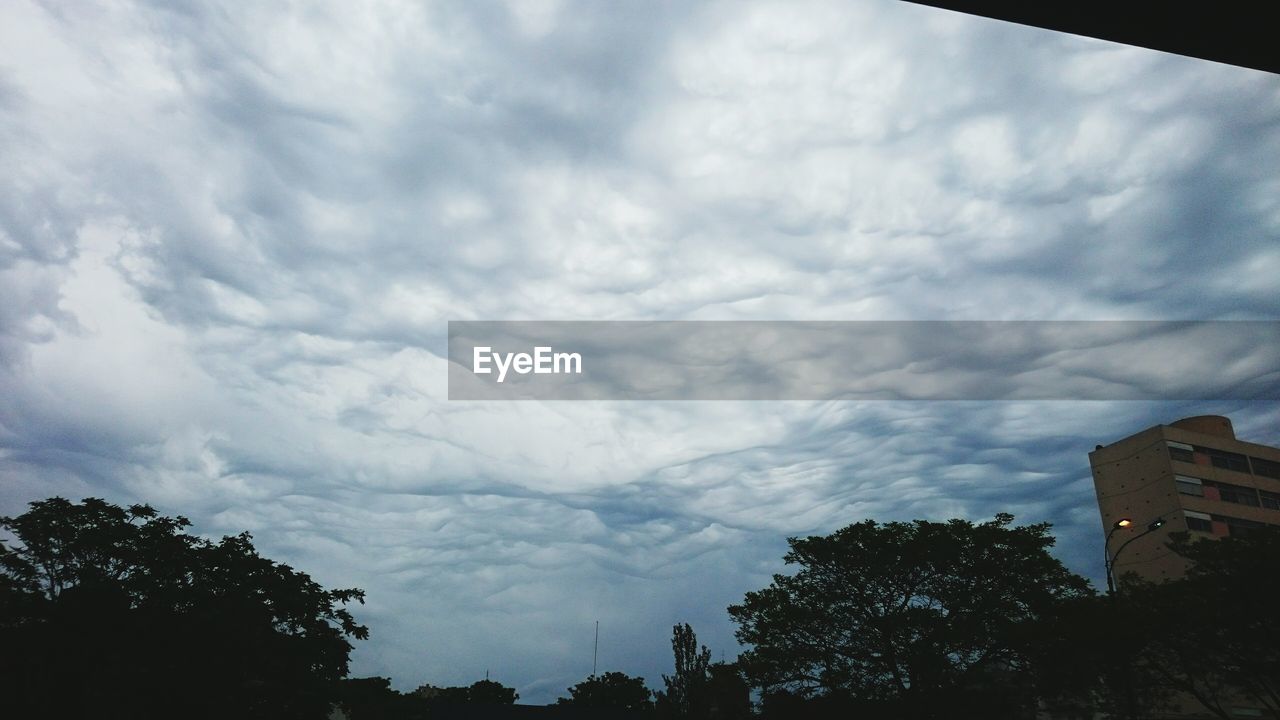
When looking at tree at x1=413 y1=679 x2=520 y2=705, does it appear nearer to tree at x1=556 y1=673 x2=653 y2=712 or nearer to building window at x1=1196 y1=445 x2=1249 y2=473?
tree at x1=556 y1=673 x2=653 y2=712

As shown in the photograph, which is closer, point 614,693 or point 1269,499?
point 1269,499

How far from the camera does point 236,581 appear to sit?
28.7 m

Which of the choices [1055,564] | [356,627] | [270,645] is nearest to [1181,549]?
[1055,564]

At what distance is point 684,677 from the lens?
71688 mm

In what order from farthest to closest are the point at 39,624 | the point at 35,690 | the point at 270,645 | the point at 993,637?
the point at 993,637 < the point at 270,645 < the point at 39,624 < the point at 35,690

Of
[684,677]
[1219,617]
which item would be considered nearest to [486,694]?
[684,677]

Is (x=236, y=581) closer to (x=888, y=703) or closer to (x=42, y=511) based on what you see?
(x=42, y=511)

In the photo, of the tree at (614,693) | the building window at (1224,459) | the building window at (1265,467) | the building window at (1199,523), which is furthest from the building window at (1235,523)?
the tree at (614,693)

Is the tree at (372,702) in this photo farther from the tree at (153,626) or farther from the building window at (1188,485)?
the building window at (1188,485)

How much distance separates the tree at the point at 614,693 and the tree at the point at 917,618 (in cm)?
6737

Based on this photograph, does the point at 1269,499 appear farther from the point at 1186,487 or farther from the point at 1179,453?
the point at 1179,453

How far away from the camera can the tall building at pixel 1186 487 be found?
66438 millimetres

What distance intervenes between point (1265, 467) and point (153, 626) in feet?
288

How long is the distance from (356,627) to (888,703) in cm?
2437
